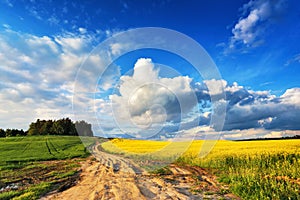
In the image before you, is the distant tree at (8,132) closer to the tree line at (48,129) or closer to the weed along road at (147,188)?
the tree line at (48,129)

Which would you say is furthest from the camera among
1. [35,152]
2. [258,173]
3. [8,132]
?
[8,132]

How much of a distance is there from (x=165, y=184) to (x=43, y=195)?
213 inches

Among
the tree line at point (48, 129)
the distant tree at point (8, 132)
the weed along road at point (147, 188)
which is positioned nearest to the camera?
the weed along road at point (147, 188)

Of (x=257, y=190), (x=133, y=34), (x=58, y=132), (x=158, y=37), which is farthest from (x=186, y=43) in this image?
(x=58, y=132)

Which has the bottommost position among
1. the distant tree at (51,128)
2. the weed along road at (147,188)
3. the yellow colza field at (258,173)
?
the weed along road at (147,188)

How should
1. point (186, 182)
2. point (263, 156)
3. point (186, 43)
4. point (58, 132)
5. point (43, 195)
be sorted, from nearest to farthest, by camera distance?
1. point (43, 195)
2. point (186, 182)
3. point (263, 156)
4. point (186, 43)
5. point (58, 132)

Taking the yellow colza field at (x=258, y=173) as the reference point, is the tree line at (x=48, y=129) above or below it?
above

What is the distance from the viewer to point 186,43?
18766 millimetres

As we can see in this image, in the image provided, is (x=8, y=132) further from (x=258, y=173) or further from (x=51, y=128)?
(x=258, y=173)

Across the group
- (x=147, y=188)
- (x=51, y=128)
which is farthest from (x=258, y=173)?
(x=51, y=128)

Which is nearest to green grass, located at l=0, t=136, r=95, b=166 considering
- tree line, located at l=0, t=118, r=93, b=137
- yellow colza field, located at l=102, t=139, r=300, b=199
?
yellow colza field, located at l=102, t=139, r=300, b=199

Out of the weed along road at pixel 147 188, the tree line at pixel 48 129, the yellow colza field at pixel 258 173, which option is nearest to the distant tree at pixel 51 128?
the tree line at pixel 48 129

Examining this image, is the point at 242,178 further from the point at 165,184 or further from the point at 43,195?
the point at 43,195

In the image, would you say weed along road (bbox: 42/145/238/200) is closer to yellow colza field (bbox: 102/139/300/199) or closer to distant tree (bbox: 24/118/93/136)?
yellow colza field (bbox: 102/139/300/199)
